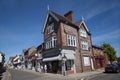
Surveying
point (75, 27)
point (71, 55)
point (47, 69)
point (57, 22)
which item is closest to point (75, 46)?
point (71, 55)

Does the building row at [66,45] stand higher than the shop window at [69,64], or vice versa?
the building row at [66,45]

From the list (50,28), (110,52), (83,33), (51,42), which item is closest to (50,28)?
(50,28)

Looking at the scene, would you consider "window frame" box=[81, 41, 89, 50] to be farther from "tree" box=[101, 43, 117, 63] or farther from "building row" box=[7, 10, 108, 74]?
"tree" box=[101, 43, 117, 63]

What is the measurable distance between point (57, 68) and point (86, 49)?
9197 mm

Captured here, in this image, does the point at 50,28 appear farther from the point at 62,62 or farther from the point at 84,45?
the point at 84,45

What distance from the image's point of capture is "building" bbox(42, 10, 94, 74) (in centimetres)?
2298

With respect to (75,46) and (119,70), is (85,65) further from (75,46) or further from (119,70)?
(119,70)

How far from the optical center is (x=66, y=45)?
76.8ft

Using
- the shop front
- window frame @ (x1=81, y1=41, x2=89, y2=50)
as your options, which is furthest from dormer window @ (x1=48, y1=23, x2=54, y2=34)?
window frame @ (x1=81, y1=41, x2=89, y2=50)

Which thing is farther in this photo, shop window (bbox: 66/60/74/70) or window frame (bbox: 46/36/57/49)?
window frame (bbox: 46/36/57/49)

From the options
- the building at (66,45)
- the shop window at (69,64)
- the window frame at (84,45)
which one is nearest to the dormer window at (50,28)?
the building at (66,45)

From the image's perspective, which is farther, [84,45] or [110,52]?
[110,52]

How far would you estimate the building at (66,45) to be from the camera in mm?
22984

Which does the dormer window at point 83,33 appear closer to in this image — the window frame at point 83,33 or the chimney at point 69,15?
the window frame at point 83,33
